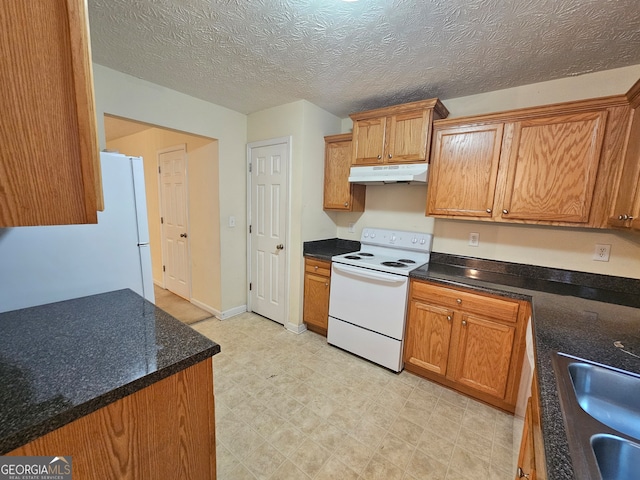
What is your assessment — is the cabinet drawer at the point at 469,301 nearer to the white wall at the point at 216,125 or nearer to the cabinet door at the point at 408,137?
the cabinet door at the point at 408,137

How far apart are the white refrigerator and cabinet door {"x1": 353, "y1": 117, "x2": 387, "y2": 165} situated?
1.76 metres

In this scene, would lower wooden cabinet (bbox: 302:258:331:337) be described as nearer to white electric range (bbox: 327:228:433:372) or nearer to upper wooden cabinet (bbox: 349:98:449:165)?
white electric range (bbox: 327:228:433:372)

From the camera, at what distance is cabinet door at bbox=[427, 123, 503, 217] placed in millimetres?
1974

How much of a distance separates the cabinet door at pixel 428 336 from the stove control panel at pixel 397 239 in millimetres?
636

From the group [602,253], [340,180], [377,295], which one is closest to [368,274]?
[377,295]

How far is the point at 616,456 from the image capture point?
27.2 inches

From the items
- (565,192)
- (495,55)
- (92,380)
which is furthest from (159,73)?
(565,192)

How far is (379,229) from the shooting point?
2.82 metres

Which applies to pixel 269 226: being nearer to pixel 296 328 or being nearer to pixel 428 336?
pixel 296 328

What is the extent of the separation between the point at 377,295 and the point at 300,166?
146cm

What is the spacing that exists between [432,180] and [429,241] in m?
0.58

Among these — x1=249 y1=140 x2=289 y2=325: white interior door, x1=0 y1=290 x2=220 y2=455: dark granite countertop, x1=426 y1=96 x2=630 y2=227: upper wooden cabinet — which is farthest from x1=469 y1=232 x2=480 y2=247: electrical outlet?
x1=0 y1=290 x2=220 y2=455: dark granite countertop

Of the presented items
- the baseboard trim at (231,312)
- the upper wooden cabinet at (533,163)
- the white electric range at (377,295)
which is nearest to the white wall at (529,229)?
the white electric range at (377,295)

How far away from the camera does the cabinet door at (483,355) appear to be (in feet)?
5.91
